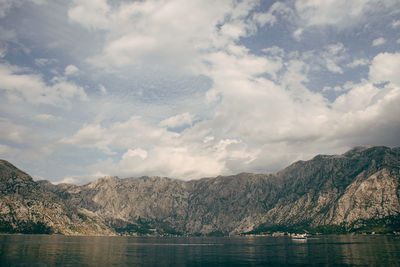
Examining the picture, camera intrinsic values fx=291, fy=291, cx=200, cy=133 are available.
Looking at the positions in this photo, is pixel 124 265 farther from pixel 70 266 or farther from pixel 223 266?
pixel 223 266

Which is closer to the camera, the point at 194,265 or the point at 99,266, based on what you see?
the point at 99,266

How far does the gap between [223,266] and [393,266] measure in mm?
46331

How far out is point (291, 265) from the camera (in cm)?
8881

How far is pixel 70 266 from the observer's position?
8281 centimetres

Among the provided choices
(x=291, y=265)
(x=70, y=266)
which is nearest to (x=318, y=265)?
(x=291, y=265)

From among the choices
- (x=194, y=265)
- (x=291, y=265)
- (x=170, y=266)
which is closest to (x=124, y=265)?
(x=170, y=266)

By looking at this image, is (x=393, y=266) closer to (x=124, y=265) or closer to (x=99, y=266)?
(x=124, y=265)

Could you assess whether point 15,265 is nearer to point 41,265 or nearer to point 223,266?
point 41,265

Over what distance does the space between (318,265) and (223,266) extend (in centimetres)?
2819

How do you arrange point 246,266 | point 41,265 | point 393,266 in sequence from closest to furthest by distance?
point 393,266, point 41,265, point 246,266

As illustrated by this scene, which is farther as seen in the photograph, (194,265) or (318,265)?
(194,265)

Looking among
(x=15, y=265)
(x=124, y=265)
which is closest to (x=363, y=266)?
(x=124, y=265)

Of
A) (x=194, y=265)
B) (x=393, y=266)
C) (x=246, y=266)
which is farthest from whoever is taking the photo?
(x=194, y=265)

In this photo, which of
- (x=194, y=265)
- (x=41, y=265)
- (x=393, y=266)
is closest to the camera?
(x=393, y=266)
